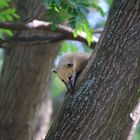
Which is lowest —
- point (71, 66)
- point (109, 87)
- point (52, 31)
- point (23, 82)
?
point (23, 82)

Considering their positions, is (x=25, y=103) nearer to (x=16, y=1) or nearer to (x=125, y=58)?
(x=16, y=1)

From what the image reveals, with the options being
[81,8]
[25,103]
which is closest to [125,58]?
[81,8]

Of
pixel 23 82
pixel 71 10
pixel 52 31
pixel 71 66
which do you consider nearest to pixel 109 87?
pixel 71 10

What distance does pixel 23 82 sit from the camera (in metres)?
7.38

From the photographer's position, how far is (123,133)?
425 centimetres

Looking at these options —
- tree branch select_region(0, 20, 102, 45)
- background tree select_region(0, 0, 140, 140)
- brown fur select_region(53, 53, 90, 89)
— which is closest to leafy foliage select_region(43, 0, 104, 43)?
background tree select_region(0, 0, 140, 140)

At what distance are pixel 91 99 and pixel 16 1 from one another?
3780 millimetres

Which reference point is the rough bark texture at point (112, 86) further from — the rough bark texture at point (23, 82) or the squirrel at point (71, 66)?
the rough bark texture at point (23, 82)

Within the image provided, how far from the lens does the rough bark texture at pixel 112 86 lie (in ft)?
13.5

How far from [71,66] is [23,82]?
2134mm

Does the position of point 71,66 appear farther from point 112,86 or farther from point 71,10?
point 112,86

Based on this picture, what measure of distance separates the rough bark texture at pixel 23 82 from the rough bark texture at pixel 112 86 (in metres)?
3.00

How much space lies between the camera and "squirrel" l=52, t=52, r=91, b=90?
5.14 metres

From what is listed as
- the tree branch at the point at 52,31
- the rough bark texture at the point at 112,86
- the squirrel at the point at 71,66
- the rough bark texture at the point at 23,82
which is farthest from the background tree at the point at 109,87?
the rough bark texture at the point at 23,82
